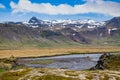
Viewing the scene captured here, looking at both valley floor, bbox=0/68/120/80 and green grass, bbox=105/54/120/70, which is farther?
green grass, bbox=105/54/120/70

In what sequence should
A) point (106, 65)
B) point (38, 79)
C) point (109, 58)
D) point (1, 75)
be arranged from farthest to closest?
point (109, 58) < point (106, 65) < point (1, 75) < point (38, 79)

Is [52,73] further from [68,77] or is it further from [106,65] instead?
[106,65]

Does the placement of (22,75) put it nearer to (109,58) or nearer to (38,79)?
(38,79)

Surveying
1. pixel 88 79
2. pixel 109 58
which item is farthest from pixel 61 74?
pixel 109 58

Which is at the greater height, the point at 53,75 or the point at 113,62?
the point at 53,75

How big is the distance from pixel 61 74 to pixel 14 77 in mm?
9142

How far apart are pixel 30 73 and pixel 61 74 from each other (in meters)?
6.16

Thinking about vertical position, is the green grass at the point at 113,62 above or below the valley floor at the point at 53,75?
below

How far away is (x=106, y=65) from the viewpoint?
388 feet

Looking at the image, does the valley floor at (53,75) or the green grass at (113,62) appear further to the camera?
the green grass at (113,62)

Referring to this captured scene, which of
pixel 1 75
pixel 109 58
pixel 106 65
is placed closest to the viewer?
pixel 1 75

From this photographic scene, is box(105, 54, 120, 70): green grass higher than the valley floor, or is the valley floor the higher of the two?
the valley floor

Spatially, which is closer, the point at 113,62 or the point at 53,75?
the point at 53,75

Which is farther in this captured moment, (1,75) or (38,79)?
(1,75)
